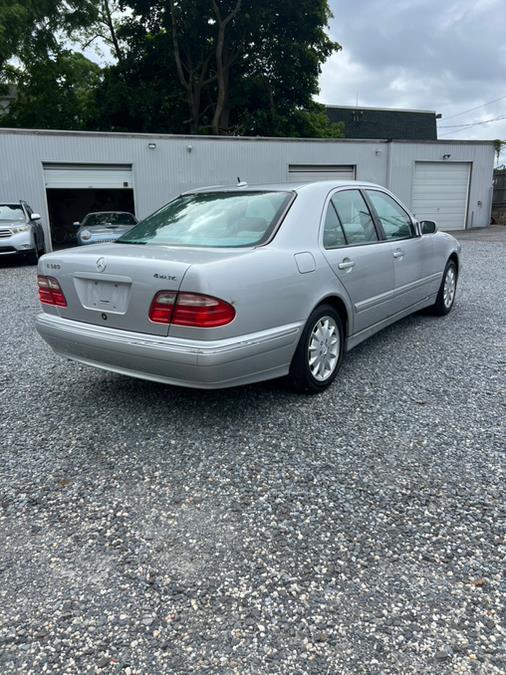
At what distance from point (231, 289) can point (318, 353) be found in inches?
39.5

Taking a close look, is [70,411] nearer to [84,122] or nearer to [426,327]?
[426,327]

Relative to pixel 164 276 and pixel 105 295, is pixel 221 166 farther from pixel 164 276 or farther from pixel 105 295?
pixel 164 276

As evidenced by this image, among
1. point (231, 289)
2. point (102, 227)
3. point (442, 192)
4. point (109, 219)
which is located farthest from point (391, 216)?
point (442, 192)

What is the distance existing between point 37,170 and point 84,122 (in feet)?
39.0

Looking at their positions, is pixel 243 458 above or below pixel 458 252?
below

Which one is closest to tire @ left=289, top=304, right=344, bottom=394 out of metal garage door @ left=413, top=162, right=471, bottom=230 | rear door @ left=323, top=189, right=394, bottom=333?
rear door @ left=323, top=189, right=394, bottom=333

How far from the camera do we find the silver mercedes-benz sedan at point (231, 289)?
2.99 metres

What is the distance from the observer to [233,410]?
3.57 m

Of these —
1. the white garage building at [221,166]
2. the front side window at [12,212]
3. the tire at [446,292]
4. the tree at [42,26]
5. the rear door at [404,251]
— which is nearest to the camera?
the rear door at [404,251]

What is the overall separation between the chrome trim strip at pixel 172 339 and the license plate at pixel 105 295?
133mm

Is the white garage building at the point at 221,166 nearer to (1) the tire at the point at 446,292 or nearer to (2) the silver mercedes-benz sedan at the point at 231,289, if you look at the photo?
(1) the tire at the point at 446,292

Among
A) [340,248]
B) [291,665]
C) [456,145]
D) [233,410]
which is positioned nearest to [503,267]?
[340,248]

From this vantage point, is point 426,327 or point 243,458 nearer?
point 243,458

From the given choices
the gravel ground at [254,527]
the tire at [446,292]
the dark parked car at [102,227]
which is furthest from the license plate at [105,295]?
the dark parked car at [102,227]
